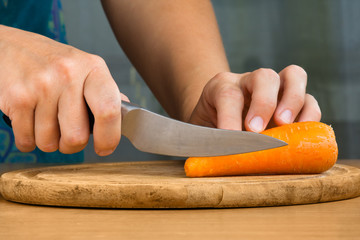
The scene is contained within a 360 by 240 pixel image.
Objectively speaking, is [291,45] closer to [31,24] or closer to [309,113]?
[31,24]

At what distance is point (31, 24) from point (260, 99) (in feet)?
3.11

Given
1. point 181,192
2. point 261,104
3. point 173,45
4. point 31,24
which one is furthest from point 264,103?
point 31,24

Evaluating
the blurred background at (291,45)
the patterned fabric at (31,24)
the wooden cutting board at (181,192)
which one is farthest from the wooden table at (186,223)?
the blurred background at (291,45)

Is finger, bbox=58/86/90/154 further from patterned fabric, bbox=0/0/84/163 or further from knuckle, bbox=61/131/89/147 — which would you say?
patterned fabric, bbox=0/0/84/163

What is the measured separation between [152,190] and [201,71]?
0.67 metres

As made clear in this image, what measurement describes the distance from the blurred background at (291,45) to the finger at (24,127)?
111 inches

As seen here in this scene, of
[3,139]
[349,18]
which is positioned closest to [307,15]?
[349,18]

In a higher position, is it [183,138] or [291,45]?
[291,45]

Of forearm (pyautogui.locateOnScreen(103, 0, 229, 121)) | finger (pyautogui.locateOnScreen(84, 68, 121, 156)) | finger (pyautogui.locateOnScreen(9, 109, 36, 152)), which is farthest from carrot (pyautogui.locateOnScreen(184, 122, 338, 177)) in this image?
forearm (pyautogui.locateOnScreen(103, 0, 229, 121))

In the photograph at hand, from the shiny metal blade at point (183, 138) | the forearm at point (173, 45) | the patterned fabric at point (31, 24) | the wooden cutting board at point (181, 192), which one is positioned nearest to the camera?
the wooden cutting board at point (181, 192)

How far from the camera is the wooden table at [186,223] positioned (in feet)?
1.63

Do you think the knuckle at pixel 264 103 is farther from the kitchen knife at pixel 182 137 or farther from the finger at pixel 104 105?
the finger at pixel 104 105

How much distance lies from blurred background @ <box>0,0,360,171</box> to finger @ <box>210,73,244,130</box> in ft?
8.70

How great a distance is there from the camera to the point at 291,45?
143 inches
